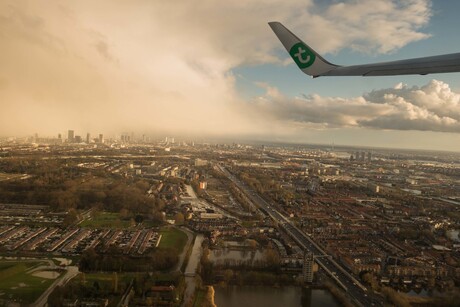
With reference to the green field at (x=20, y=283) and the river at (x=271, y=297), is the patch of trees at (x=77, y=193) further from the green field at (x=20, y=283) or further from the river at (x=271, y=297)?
the river at (x=271, y=297)

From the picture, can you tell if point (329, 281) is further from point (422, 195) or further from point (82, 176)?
point (82, 176)

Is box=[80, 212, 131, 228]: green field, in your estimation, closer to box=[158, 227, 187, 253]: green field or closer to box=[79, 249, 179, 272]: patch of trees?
box=[158, 227, 187, 253]: green field

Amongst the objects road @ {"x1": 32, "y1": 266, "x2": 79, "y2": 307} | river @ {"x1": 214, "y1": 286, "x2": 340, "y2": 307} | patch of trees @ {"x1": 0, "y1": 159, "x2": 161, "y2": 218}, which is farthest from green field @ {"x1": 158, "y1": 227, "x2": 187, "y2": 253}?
river @ {"x1": 214, "y1": 286, "x2": 340, "y2": 307}

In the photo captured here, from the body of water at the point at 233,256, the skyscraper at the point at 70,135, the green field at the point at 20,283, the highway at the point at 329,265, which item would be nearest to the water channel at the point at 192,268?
the body of water at the point at 233,256

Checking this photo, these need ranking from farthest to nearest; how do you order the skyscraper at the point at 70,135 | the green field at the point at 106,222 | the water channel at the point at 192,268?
the skyscraper at the point at 70,135 → the green field at the point at 106,222 → the water channel at the point at 192,268

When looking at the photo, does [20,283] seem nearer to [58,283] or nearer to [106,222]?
[58,283]

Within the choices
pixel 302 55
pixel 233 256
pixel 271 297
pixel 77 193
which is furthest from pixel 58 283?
pixel 77 193
